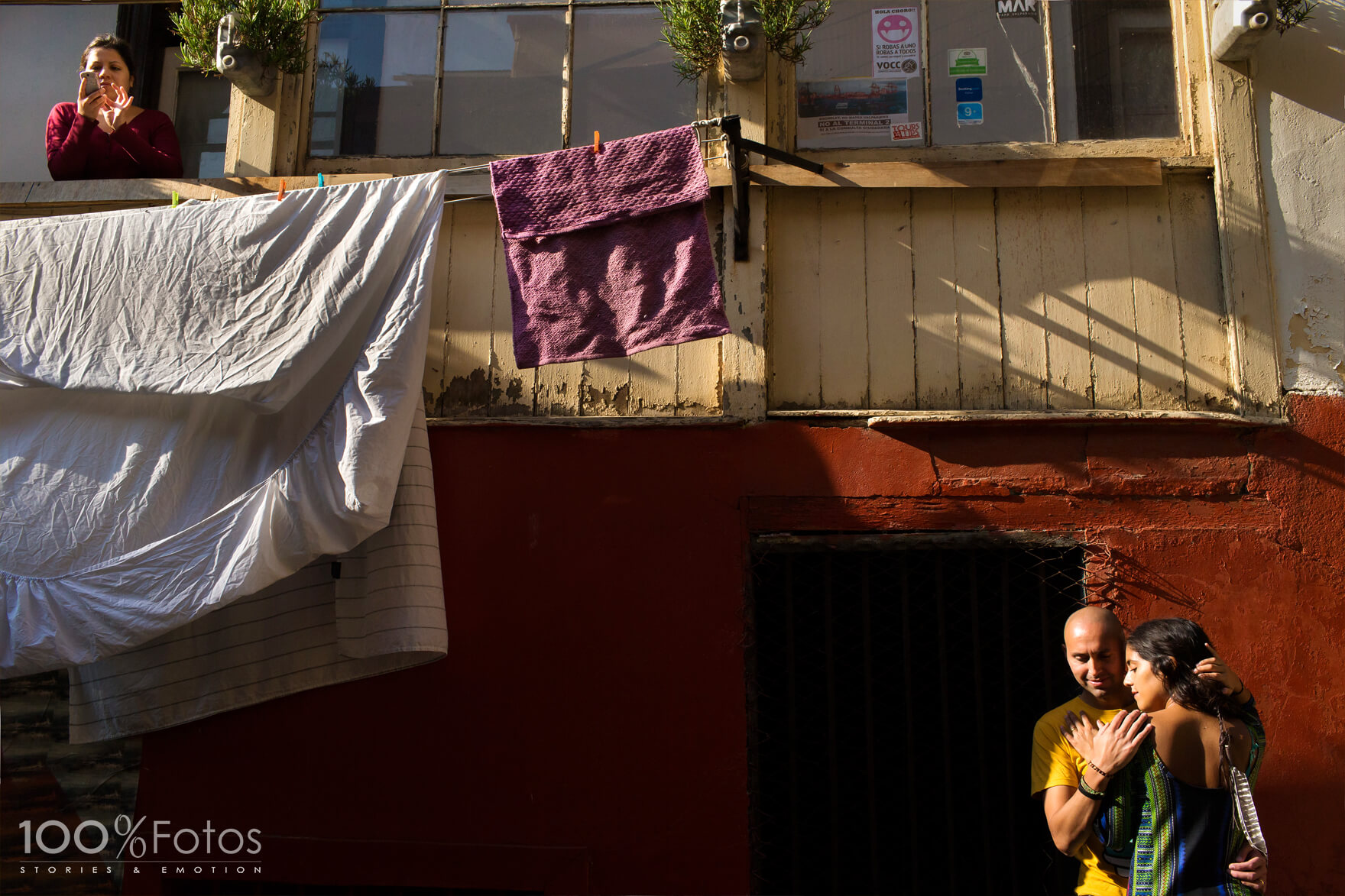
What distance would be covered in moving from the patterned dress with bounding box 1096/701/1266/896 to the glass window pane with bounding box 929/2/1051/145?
2.73 m

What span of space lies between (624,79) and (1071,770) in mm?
3297

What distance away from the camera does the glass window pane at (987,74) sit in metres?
4.17

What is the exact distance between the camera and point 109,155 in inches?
167

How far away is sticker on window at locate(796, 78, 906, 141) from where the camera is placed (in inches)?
166

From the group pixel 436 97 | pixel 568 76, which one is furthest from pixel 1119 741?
pixel 436 97

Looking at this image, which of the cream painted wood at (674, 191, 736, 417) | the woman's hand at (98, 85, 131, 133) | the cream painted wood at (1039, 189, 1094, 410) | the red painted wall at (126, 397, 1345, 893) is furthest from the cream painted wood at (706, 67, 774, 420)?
the woman's hand at (98, 85, 131, 133)

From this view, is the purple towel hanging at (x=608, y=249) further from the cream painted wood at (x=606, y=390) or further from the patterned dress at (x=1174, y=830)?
the patterned dress at (x=1174, y=830)

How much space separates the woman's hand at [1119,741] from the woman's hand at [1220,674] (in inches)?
7.3

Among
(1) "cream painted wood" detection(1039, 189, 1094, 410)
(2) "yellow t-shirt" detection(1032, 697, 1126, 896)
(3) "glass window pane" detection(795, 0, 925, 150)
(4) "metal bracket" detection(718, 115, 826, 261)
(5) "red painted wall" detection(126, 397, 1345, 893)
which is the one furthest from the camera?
(3) "glass window pane" detection(795, 0, 925, 150)

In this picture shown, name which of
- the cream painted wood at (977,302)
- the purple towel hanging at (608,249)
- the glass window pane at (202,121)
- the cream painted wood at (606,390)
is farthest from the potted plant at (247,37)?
the cream painted wood at (977,302)

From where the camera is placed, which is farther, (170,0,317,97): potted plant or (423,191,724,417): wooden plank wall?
(170,0,317,97): potted plant

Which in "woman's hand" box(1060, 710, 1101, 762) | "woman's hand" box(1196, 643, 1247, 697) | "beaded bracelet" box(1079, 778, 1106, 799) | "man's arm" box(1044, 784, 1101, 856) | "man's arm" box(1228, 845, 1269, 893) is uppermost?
"woman's hand" box(1196, 643, 1247, 697)

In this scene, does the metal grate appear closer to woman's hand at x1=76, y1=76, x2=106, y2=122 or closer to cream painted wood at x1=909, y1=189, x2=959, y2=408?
cream painted wood at x1=909, y1=189, x2=959, y2=408

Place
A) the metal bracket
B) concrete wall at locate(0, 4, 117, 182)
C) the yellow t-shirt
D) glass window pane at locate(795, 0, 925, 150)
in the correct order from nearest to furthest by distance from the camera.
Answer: the yellow t-shirt → the metal bracket → glass window pane at locate(795, 0, 925, 150) → concrete wall at locate(0, 4, 117, 182)
